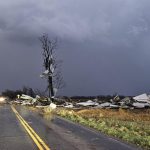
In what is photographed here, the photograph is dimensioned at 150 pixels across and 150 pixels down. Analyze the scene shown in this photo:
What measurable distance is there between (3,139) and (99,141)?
388cm

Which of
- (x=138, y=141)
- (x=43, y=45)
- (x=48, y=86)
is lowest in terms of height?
(x=138, y=141)

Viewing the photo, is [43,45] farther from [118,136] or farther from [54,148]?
[54,148]

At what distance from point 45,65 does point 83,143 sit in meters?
59.0

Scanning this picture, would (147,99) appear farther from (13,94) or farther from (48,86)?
(13,94)

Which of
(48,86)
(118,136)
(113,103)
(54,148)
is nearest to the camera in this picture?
(54,148)

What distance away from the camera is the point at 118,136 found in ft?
64.9

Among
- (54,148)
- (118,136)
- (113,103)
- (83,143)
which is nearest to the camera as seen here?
(54,148)

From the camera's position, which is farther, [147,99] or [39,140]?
[147,99]

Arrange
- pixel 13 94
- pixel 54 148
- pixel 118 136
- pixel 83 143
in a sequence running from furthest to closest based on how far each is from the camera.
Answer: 1. pixel 13 94
2. pixel 118 136
3. pixel 83 143
4. pixel 54 148

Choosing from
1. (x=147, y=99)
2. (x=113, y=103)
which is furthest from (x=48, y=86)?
(x=147, y=99)

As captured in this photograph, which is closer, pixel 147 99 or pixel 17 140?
pixel 17 140

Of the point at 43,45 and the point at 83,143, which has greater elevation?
the point at 43,45

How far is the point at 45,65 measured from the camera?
7512 cm

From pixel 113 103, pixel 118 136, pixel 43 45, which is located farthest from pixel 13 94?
pixel 118 136
